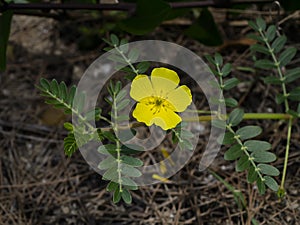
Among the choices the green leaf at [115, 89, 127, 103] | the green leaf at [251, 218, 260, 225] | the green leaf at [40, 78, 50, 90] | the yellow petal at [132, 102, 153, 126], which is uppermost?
the green leaf at [40, 78, 50, 90]

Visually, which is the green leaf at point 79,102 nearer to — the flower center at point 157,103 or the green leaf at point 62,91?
the green leaf at point 62,91

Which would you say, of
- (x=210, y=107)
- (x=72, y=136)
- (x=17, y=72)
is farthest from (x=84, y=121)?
(x=17, y=72)

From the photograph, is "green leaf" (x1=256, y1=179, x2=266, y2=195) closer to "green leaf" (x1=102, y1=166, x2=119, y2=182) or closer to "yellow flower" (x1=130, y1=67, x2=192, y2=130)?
"yellow flower" (x1=130, y1=67, x2=192, y2=130)

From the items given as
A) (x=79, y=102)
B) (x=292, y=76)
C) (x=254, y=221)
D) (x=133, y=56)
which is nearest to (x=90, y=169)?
(x=79, y=102)

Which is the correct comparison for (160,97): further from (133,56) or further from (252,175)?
(252,175)

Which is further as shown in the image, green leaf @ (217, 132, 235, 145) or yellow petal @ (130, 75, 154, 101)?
green leaf @ (217, 132, 235, 145)

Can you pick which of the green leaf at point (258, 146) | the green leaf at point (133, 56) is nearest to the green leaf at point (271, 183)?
the green leaf at point (258, 146)

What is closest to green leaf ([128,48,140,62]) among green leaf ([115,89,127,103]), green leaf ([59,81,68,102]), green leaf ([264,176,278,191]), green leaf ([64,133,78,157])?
green leaf ([115,89,127,103])
